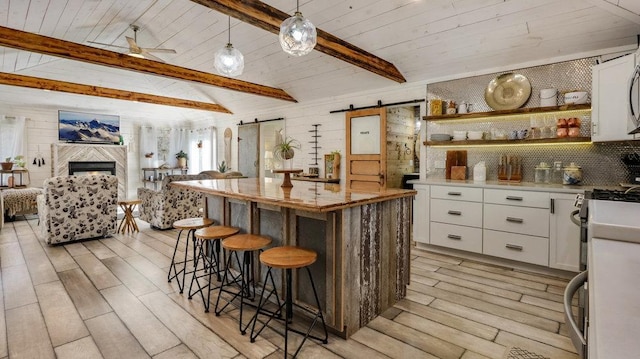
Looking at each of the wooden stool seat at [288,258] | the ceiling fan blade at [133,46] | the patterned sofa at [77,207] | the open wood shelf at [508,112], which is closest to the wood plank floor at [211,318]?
the wooden stool seat at [288,258]

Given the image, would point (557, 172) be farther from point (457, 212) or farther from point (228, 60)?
point (228, 60)

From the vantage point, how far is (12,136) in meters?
7.00

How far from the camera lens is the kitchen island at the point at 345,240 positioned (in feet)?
6.95

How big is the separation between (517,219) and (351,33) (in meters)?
2.86

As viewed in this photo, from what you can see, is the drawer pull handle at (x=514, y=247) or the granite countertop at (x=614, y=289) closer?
the granite countertop at (x=614, y=289)

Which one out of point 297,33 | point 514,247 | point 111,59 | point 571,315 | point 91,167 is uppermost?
point 111,59

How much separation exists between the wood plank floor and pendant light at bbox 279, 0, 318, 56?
2.08m

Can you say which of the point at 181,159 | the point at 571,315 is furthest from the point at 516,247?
the point at 181,159

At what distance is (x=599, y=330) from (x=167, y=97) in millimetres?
8339

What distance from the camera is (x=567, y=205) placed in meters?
3.07

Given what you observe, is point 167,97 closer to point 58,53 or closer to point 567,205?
point 58,53

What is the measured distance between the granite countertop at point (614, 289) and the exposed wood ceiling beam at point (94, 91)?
7869 mm

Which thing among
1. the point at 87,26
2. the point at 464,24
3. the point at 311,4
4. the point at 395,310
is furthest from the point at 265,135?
the point at 395,310

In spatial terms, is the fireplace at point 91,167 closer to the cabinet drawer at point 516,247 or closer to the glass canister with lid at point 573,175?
the cabinet drawer at point 516,247
